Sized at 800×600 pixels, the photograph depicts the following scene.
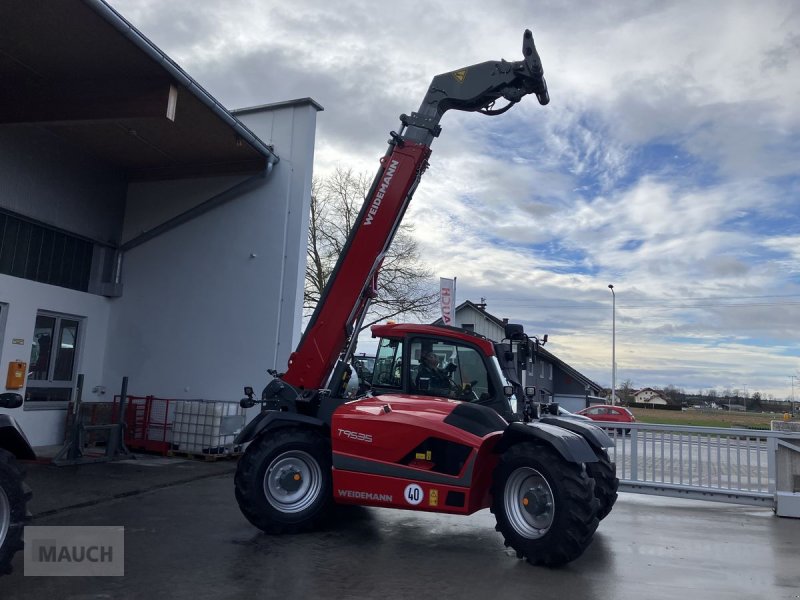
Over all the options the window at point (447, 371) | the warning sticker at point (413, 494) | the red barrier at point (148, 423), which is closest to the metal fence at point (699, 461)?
the window at point (447, 371)

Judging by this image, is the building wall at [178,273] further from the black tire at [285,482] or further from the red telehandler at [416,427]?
the black tire at [285,482]

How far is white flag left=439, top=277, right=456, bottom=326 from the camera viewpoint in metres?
17.3

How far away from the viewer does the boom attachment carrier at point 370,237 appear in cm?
828

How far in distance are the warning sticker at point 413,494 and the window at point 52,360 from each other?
10549 millimetres

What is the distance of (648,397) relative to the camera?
251 feet

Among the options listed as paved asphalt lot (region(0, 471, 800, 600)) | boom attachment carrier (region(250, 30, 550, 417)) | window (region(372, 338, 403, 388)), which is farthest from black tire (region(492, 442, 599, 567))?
boom attachment carrier (region(250, 30, 550, 417))

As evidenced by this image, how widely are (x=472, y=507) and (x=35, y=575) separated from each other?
13.6ft

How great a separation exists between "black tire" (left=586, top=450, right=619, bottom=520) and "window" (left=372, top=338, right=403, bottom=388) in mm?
2608

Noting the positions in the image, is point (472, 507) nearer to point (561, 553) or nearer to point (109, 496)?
point (561, 553)

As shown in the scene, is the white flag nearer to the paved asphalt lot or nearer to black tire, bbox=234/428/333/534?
the paved asphalt lot

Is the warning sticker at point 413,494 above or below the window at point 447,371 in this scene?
A: below

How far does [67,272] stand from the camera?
50.9ft

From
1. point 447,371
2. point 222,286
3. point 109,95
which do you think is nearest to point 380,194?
point 447,371

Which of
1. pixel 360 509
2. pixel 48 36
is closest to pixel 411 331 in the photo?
pixel 360 509
